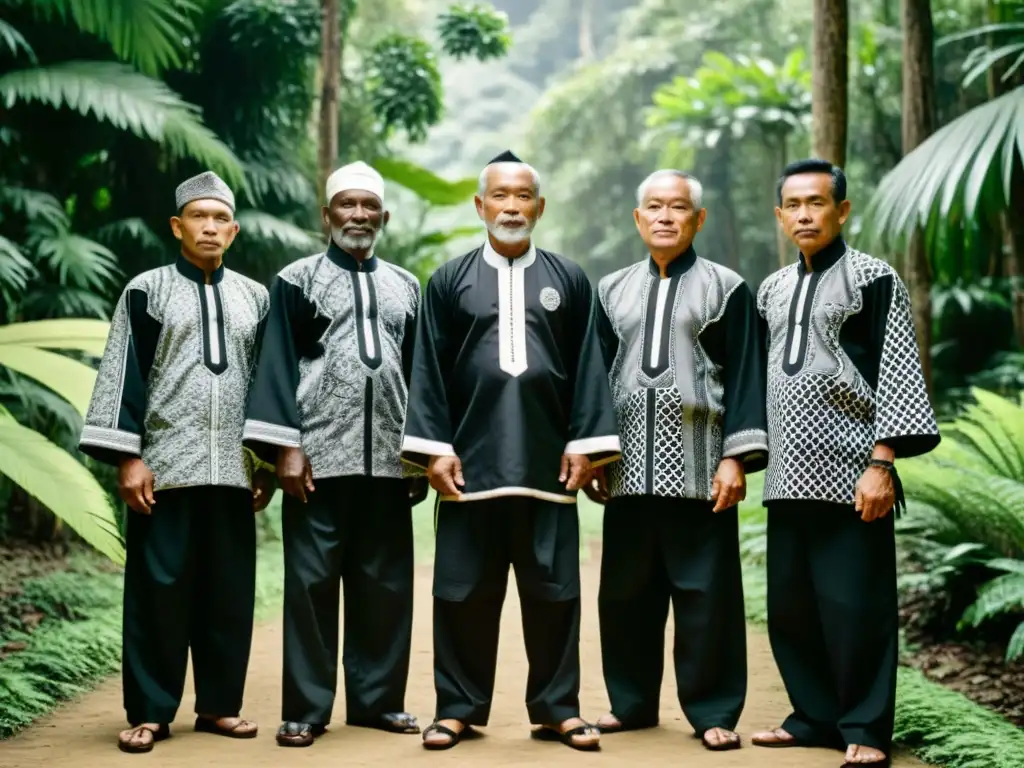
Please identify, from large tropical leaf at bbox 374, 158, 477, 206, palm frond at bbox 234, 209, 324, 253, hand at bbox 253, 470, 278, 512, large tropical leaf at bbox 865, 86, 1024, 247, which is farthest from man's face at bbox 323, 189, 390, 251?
large tropical leaf at bbox 374, 158, 477, 206

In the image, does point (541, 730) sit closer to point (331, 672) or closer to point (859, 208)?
point (331, 672)

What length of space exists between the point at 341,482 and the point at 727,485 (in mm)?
1294

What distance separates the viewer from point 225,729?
12.5 feet

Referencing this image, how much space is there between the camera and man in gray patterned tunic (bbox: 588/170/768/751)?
12.5ft

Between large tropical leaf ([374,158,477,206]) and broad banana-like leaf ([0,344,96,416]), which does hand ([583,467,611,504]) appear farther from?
large tropical leaf ([374,158,477,206])

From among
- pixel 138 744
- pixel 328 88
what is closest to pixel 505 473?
pixel 138 744

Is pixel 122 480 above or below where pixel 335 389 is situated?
below

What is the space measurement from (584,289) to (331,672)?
1.56 metres

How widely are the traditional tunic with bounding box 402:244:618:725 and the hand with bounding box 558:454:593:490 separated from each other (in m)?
0.02

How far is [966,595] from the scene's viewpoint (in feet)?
17.7

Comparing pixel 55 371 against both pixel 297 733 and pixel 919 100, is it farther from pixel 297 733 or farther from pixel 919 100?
pixel 919 100

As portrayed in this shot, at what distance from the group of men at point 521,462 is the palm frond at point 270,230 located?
4544mm

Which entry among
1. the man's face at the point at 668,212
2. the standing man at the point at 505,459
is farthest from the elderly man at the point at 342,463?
the man's face at the point at 668,212

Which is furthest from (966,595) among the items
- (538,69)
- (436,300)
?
(538,69)
